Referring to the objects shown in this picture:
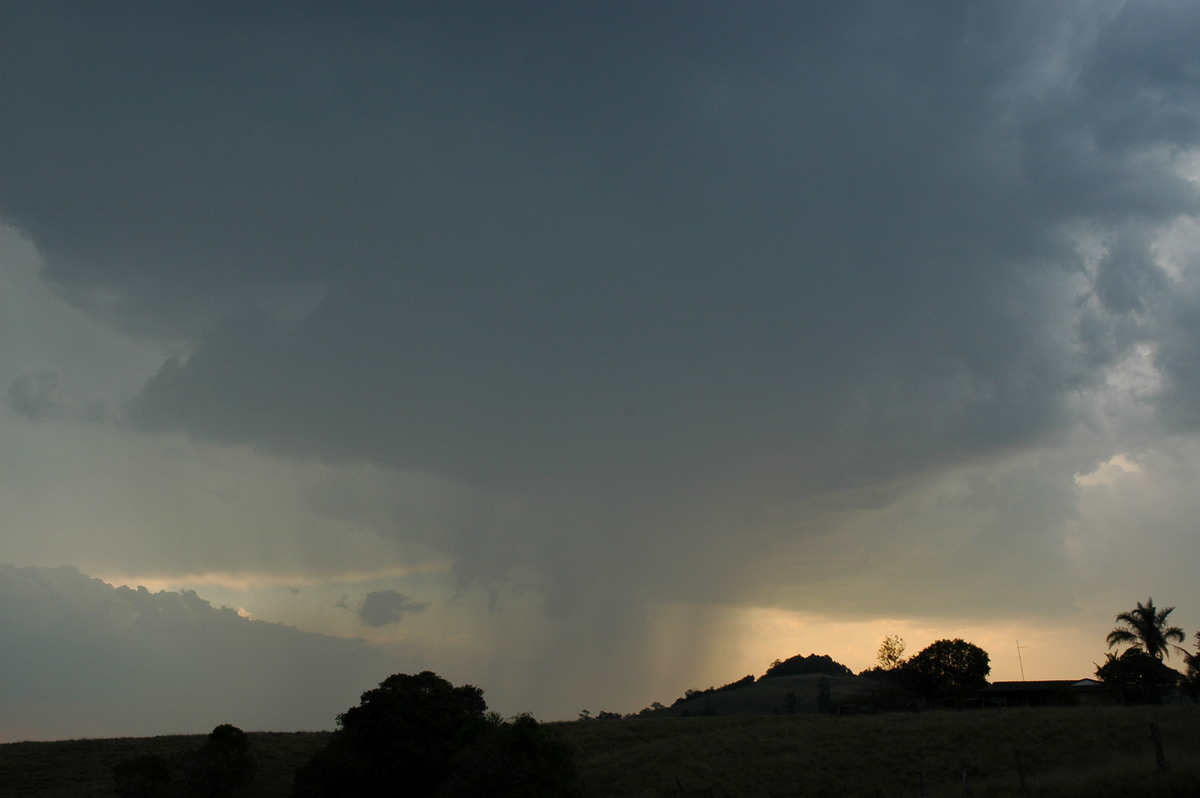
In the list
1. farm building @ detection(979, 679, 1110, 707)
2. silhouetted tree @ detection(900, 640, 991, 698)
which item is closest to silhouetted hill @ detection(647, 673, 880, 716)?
silhouetted tree @ detection(900, 640, 991, 698)

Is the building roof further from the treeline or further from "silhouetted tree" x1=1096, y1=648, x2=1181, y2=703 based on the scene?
the treeline

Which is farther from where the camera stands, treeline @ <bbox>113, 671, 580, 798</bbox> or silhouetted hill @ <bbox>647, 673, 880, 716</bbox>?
silhouetted hill @ <bbox>647, 673, 880, 716</bbox>

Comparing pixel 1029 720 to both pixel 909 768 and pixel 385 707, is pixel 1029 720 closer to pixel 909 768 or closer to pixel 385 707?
pixel 909 768

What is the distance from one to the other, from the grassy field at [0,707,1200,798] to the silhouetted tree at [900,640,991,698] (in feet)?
148

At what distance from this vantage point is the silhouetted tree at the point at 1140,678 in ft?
317

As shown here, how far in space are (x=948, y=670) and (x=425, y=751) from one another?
88663 millimetres

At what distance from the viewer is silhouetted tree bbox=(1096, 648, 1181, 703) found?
317 ft

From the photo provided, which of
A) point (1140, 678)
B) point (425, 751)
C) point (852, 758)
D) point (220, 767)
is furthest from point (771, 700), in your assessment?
point (220, 767)

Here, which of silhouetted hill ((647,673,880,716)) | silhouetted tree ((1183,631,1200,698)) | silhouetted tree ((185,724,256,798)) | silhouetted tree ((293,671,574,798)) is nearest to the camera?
silhouetted tree ((293,671,574,798))

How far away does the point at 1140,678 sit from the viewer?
9769 cm

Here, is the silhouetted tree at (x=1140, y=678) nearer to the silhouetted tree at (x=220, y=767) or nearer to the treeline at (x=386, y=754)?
the treeline at (x=386, y=754)

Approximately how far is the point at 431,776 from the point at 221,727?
66.0 feet

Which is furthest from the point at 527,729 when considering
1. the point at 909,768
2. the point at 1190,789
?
the point at 1190,789

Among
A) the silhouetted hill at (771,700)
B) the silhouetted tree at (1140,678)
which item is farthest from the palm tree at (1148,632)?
the silhouetted hill at (771,700)
